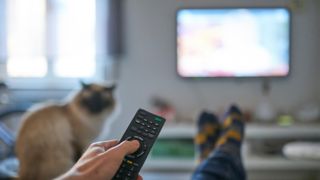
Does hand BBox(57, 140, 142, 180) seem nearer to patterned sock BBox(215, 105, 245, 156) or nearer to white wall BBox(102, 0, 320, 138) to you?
patterned sock BBox(215, 105, 245, 156)

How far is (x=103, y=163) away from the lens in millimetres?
623

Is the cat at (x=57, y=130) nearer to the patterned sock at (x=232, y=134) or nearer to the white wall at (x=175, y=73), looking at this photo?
the patterned sock at (x=232, y=134)

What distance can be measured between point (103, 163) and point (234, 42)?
2310mm

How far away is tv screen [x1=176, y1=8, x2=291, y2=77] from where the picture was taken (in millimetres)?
2791

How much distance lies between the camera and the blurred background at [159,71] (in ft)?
8.76

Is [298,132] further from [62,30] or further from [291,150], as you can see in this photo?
[62,30]

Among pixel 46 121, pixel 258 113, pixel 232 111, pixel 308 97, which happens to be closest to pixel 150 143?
pixel 46 121

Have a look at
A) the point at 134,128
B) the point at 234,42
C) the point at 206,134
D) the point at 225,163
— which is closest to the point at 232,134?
the point at 206,134

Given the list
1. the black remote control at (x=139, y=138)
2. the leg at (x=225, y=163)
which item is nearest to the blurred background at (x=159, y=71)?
the leg at (x=225, y=163)

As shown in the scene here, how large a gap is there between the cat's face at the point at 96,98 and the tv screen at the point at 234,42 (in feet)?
2.59

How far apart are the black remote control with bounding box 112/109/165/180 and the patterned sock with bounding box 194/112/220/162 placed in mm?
1354

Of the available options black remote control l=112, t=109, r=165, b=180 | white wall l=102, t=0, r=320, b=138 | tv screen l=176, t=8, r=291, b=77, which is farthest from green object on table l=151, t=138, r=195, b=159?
black remote control l=112, t=109, r=165, b=180

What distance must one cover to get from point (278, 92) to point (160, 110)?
0.85 m

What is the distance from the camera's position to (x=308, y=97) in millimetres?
2889
